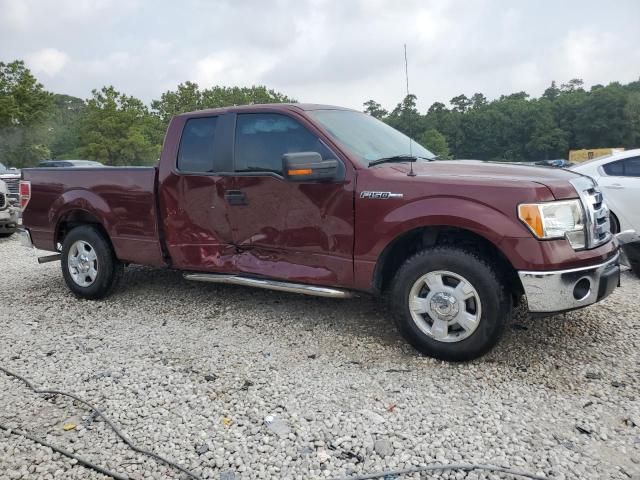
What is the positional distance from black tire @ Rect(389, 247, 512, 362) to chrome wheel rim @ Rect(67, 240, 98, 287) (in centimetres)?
323

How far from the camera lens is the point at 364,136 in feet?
14.3

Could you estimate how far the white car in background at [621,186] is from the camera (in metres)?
6.52

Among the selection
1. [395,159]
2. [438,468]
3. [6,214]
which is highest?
[395,159]

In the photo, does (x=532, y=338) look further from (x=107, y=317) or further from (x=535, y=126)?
(x=535, y=126)

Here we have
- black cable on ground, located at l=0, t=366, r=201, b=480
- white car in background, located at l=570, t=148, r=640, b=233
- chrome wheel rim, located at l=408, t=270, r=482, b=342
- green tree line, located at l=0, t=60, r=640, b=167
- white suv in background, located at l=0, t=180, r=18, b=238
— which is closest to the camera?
black cable on ground, located at l=0, t=366, r=201, b=480

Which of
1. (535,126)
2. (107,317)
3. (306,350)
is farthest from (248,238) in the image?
(535,126)

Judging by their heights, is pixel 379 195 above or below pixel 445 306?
above

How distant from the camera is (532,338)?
13.0 feet

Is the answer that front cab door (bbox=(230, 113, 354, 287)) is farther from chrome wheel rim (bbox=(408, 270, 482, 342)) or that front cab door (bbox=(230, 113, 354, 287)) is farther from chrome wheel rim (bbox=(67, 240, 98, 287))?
chrome wheel rim (bbox=(67, 240, 98, 287))

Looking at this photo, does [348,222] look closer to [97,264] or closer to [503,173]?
[503,173]

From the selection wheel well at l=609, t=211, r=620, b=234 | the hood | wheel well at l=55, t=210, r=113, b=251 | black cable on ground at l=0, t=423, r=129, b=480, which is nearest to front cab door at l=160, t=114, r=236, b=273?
wheel well at l=55, t=210, r=113, b=251

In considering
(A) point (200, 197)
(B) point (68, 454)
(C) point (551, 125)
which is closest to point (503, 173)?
(A) point (200, 197)

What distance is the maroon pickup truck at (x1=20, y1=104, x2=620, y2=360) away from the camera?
331 cm

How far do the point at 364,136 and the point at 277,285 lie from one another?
143 centimetres
